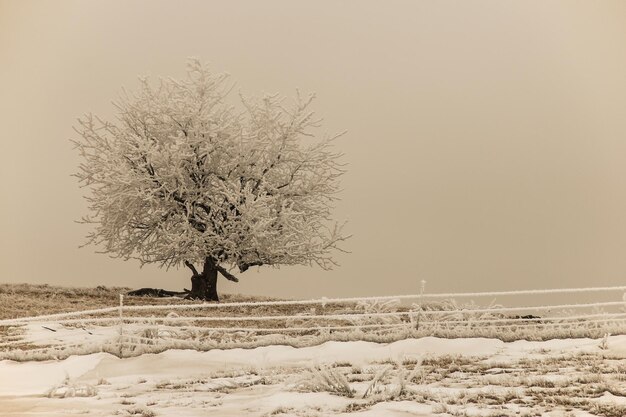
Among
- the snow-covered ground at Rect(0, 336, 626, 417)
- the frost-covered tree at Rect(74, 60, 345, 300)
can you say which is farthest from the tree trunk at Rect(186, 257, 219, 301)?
the snow-covered ground at Rect(0, 336, 626, 417)

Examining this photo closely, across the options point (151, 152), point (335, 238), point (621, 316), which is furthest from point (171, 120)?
point (621, 316)

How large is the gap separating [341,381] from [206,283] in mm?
11962

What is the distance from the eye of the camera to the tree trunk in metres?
18.8

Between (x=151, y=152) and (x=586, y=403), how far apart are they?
13.3 m

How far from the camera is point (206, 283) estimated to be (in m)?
18.9

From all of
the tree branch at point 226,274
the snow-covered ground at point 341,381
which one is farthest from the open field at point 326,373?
the tree branch at point 226,274

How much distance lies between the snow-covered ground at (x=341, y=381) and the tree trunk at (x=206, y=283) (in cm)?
892

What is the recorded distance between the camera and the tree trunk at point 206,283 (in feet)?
61.8

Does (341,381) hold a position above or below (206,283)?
below

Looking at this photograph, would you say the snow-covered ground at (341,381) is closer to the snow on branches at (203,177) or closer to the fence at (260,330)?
the fence at (260,330)

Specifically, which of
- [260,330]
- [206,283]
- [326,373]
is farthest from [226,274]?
[326,373]

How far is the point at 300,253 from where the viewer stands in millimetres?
18172

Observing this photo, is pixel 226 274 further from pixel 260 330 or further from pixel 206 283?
pixel 260 330

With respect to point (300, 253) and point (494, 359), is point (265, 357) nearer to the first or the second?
point (494, 359)
